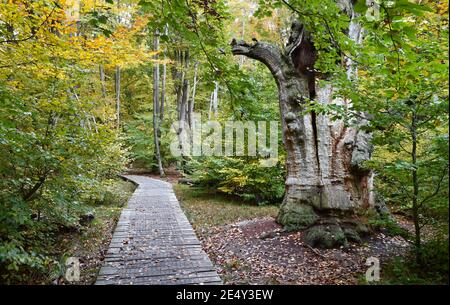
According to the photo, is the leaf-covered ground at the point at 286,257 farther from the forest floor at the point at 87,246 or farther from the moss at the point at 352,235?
the forest floor at the point at 87,246

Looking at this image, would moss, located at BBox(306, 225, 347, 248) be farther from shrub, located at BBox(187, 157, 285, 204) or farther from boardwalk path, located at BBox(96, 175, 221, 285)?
shrub, located at BBox(187, 157, 285, 204)

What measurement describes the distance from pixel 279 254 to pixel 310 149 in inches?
80.6

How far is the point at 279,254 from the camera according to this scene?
4.57 metres

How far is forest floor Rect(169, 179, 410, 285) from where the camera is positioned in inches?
148

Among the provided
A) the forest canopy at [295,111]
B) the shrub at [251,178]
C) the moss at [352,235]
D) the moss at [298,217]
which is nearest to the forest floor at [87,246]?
the forest canopy at [295,111]

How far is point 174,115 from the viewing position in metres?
20.4

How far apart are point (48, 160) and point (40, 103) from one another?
0.77 meters

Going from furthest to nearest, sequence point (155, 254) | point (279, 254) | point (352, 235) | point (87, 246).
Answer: point (87, 246)
point (352, 235)
point (279, 254)
point (155, 254)

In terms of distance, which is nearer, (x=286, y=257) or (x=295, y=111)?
(x=286, y=257)

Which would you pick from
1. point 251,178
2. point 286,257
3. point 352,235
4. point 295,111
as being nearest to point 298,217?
point 352,235

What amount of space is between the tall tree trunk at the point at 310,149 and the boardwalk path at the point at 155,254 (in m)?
2.05

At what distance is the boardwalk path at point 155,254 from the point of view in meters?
3.55

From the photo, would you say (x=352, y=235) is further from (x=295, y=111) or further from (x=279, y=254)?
(x=295, y=111)

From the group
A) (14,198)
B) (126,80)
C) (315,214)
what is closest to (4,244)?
(14,198)
